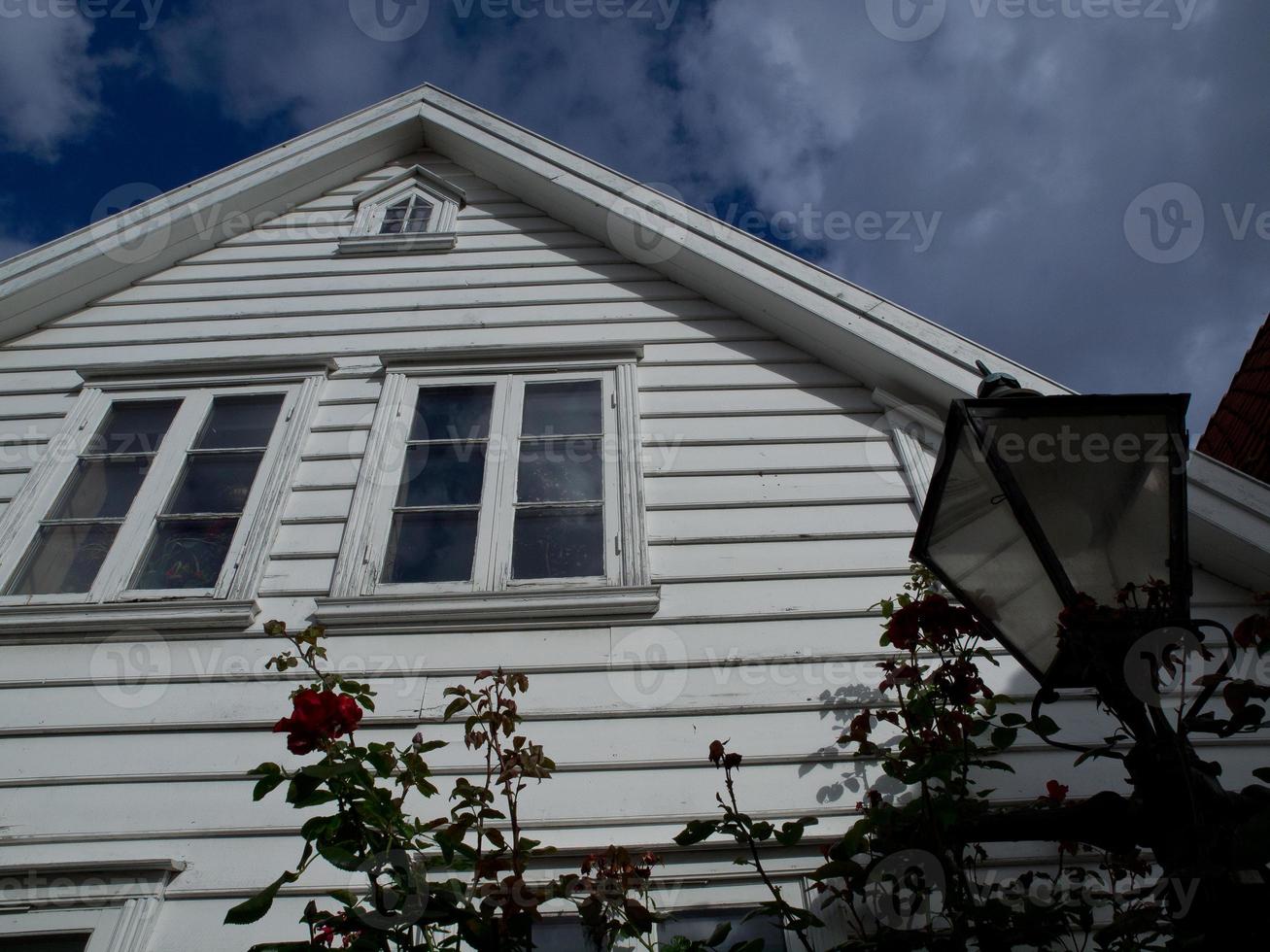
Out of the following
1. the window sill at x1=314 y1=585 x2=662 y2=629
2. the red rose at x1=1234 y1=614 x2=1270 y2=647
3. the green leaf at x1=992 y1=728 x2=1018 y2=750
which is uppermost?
the window sill at x1=314 y1=585 x2=662 y2=629

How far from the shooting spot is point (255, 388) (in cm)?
404

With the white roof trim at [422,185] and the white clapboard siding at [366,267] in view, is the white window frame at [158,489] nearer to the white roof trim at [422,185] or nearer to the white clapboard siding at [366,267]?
the white clapboard siding at [366,267]

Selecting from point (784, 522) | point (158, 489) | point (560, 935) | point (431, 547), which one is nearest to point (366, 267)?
point (158, 489)

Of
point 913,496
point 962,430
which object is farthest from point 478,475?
point 962,430

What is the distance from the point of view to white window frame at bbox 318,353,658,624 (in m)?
3.03

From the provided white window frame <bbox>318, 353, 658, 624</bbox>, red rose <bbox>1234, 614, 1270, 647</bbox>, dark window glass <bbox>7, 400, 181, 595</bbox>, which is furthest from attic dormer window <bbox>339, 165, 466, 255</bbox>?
red rose <bbox>1234, 614, 1270, 647</bbox>

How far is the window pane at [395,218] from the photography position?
16.9 feet

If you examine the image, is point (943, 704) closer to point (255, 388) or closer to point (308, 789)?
point (308, 789)

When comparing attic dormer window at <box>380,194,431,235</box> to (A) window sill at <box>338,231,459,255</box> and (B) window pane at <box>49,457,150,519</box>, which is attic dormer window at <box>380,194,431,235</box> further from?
(B) window pane at <box>49,457,150,519</box>

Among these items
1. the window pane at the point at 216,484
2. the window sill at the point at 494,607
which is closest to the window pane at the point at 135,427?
the window pane at the point at 216,484

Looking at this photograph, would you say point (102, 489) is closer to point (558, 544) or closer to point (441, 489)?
point (441, 489)

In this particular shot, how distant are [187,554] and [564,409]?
180 centimetres

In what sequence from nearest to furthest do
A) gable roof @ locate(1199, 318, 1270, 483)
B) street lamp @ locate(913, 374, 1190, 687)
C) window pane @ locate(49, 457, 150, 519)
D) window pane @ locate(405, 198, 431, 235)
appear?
street lamp @ locate(913, 374, 1190, 687) < window pane @ locate(49, 457, 150, 519) < gable roof @ locate(1199, 318, 1270, 483) < window pane @ locate(405, 198, 431, 235)

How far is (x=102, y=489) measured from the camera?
376 centimetres
